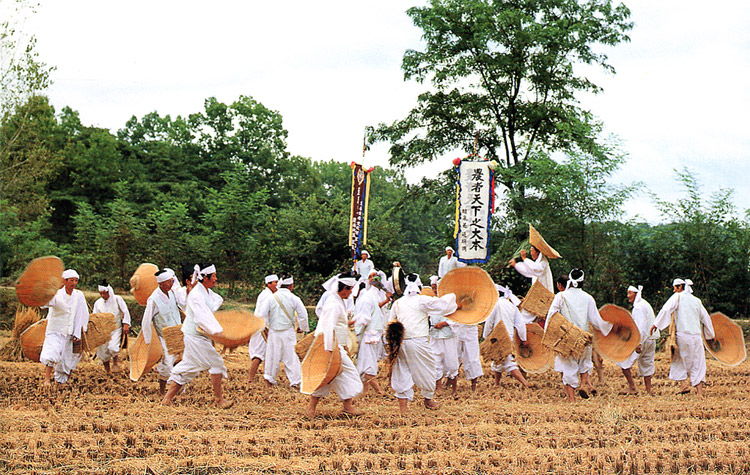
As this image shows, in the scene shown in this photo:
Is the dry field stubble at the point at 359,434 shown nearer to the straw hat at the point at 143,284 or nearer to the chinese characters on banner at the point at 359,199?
the straw hat at the point at 143,284

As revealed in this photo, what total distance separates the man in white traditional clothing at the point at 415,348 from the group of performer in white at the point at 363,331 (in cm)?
1

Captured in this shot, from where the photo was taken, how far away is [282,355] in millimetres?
10172

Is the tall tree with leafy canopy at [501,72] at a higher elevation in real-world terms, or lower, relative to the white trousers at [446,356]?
higher

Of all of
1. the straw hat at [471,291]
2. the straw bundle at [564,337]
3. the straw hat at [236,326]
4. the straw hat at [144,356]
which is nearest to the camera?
the straw hat at [236,326]

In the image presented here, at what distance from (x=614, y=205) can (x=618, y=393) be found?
33.8ft

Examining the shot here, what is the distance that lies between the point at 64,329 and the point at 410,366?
5178 mm

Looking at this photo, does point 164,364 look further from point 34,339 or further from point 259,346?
point 34,339

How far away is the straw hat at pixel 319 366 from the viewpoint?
25.0 ft

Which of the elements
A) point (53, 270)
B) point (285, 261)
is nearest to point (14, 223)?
point (285, 261)

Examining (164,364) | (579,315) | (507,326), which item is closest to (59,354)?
(164,364)

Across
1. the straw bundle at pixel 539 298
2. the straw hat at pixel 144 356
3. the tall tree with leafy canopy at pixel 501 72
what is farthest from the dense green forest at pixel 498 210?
the straw hat at pixel 144 356

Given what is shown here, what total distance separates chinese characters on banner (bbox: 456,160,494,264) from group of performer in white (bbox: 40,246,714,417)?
10.2 ft

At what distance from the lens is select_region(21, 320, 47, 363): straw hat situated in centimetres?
1070

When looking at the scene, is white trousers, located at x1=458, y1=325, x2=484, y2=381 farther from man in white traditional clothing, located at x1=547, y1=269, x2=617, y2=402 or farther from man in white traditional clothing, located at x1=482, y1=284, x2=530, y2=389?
man in white traditional clothing, located at x1=547, y1=269, x2=617, y2=402
